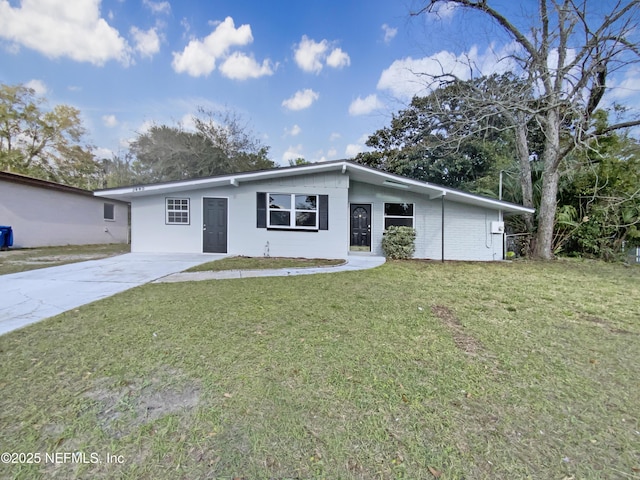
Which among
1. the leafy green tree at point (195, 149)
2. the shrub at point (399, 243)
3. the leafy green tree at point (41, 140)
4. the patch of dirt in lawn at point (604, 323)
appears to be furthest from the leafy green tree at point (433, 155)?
the leafy green tree at point (41, 140)

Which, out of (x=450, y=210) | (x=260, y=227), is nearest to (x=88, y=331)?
(x=260, y=227)

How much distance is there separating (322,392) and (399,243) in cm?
891

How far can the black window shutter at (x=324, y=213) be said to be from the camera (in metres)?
9.79

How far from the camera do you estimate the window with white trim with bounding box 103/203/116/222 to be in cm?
1611

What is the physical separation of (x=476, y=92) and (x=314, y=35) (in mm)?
7109

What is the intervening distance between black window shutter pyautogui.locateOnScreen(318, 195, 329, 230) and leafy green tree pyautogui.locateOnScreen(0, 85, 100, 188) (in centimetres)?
2510

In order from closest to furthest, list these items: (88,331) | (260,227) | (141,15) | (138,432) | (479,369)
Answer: (138,432), (479,369), (88,331), (260,227), (141,15)

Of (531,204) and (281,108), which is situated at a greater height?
(281,108)

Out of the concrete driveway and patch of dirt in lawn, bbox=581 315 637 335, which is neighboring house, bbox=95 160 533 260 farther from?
patch of dirt in lawn, bbox=581 315 637 335

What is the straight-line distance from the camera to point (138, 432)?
5.79 ft

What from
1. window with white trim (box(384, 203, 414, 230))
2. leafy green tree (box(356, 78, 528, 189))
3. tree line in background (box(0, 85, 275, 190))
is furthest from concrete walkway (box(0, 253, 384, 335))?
tree line in background (box(0, 85, 275, 190))

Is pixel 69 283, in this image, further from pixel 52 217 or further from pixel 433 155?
pixel 433 155

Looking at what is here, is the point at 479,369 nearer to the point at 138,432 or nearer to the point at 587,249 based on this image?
the point at 138,432

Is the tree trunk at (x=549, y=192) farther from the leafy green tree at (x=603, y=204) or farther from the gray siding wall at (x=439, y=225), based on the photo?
the gray siding wall at (x=439, y=225)
